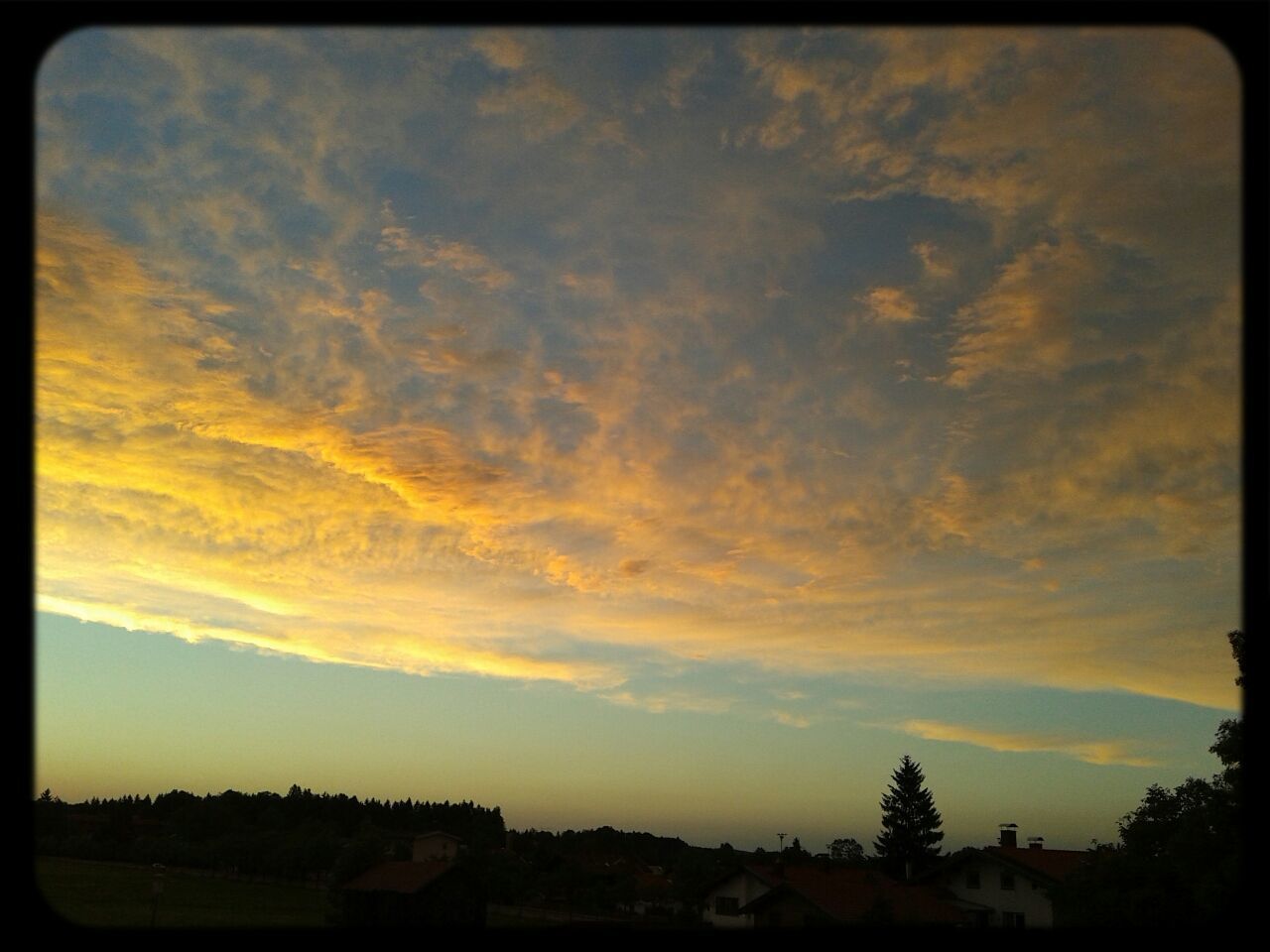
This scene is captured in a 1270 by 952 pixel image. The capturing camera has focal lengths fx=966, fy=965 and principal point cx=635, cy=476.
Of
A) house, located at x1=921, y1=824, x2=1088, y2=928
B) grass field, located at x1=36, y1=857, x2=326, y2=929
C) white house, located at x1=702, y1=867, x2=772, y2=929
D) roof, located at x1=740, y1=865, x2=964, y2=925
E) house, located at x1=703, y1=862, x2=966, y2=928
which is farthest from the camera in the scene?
house, located at x1=921, y1=824, x2=1088, y2=928

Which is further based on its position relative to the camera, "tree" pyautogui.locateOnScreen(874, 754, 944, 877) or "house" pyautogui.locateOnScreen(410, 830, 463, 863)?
"tree" pyautogui.locateOnScreen(874, 754, 944, 877)

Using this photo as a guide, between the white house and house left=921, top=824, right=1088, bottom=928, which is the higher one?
the white house

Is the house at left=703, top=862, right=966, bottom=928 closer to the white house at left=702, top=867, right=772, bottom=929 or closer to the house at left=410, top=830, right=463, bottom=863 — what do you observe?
the white house at left=702, top=867, right=772, bottom=929

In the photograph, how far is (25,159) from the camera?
159 cm

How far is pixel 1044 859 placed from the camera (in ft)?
66.9

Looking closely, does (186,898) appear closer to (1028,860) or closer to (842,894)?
(842,894)

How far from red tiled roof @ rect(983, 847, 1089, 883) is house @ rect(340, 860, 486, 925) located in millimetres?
13650

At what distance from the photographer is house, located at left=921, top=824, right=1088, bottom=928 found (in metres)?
17.6

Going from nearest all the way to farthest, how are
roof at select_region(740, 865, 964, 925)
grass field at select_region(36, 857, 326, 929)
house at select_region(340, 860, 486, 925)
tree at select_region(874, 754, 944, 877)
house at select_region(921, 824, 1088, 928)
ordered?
house at select_region(340, 860, 486, 925) → roof at select_region(740, 865, 964, 925) → grass field at select_region(36, 857, 326, 929) → house at select_region(921, 824, 1088, 928) → tree at select_region(874, 754, 944, 877)

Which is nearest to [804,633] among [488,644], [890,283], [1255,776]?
[488,644]

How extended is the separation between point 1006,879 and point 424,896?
14753mm

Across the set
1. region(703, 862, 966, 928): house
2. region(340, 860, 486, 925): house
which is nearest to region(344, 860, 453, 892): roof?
region(340, 860, 486, 925): house
